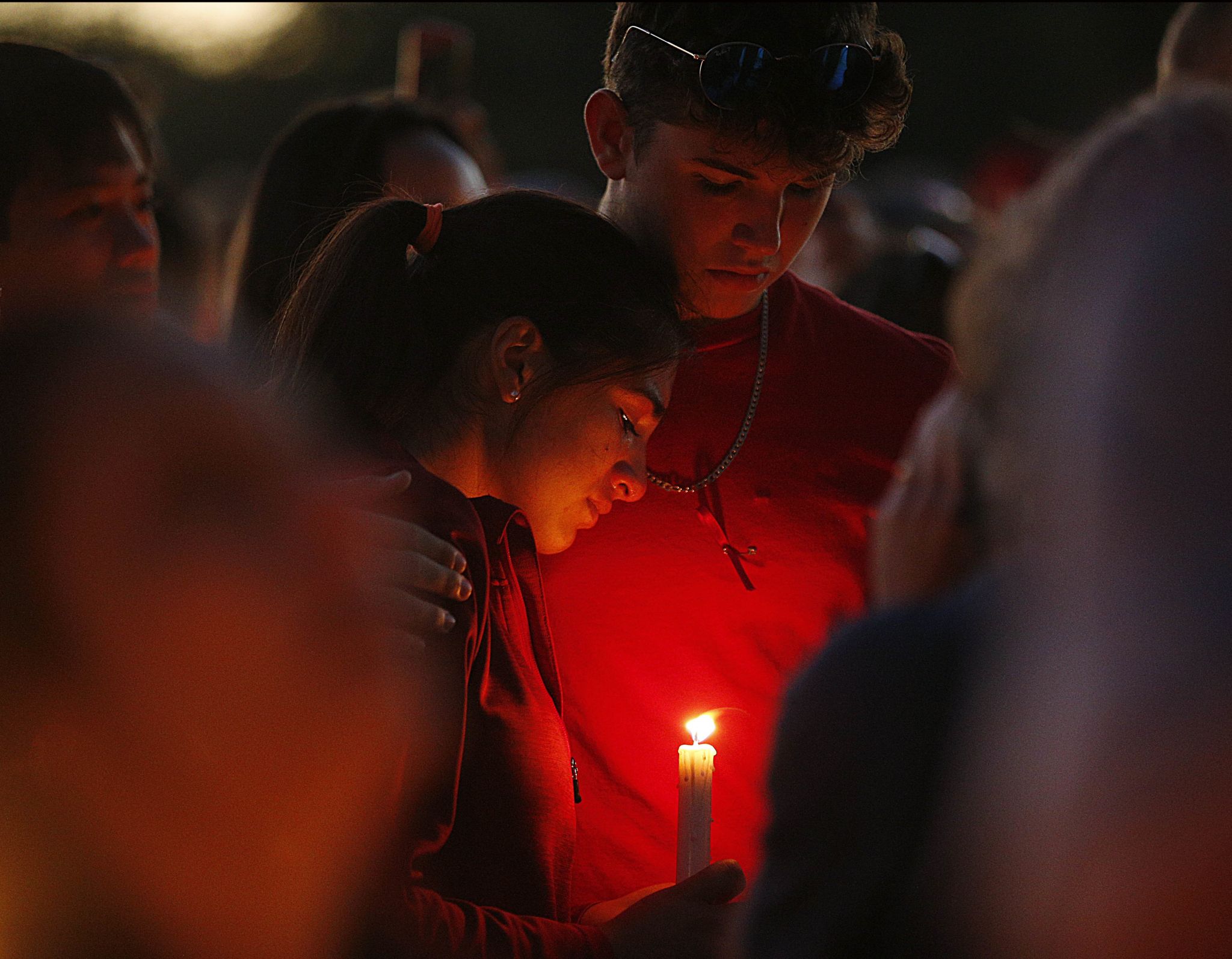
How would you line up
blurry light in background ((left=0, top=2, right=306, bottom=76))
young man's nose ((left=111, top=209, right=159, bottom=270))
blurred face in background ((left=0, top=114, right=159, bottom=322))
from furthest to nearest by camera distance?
blurry light in background ((left=0, top=2, right=306, bottom=76)) → young man's nose ((left=111, top=209, right=159, bottom=270)) → blurred face in background ((left=0, top=114, right=159, bottom=322))

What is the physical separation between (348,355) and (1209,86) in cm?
110

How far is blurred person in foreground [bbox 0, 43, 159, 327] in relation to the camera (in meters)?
2.31

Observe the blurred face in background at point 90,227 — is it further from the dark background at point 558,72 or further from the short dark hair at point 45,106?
the dark background at point 558,72

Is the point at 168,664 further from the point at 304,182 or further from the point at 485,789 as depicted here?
the point at 304,182

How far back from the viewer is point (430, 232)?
1.94 meters

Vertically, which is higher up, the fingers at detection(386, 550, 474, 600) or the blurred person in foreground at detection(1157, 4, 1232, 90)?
the blurred person in foreground at detection(1157, 4, 1232, 90)

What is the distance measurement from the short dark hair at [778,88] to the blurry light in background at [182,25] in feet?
8.06

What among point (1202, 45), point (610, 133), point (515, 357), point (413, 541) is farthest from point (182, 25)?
point (413, 541)

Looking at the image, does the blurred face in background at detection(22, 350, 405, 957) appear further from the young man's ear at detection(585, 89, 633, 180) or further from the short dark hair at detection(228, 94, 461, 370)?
the short dark hair at detection(228, 94, 461, 370)

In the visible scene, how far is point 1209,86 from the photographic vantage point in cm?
123

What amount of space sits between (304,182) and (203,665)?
6.25 ft

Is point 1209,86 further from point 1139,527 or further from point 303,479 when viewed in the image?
point 303,479

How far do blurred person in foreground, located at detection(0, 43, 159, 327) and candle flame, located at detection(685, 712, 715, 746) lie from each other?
45.3 inches

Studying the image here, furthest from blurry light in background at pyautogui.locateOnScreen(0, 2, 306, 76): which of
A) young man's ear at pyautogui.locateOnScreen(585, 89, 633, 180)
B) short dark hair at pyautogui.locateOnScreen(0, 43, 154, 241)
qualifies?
young man's ear at pyautogui.locateOnScreen(585, 89, 633, 180)
